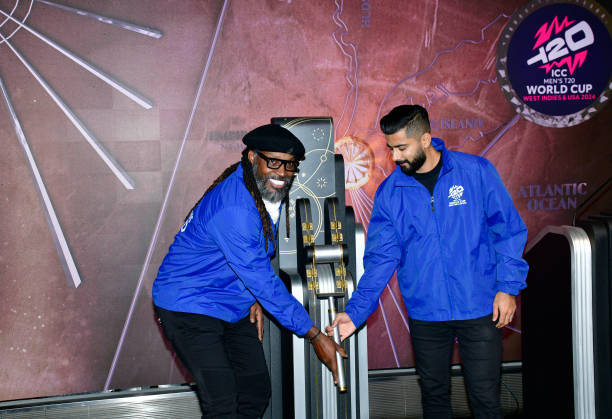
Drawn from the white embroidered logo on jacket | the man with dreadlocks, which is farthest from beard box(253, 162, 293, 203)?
the white embroidered logo on jacket

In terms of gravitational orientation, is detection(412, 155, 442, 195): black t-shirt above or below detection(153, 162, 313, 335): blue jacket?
above

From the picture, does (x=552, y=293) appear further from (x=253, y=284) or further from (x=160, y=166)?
(x=160, y=166)

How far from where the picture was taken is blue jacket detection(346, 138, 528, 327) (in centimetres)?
232

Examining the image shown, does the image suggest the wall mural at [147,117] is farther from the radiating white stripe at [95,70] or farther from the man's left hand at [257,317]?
the man's left hand at [257,317]

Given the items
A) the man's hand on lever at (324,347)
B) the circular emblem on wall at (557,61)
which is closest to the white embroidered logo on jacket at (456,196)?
the man's hand on lever at (324,347)

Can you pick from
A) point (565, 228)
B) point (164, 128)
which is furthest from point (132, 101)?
point (565, 228)

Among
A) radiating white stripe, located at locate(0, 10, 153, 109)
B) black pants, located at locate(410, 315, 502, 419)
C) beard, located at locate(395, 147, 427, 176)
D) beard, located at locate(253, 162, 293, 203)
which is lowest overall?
black pants, located at locate(410, 315, 502, 419)

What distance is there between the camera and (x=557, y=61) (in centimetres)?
384

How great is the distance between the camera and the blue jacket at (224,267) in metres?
2.17

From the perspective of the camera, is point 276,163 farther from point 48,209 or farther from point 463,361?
point 48,209

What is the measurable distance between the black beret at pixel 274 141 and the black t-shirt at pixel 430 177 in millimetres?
531

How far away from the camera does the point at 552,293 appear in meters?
2.95

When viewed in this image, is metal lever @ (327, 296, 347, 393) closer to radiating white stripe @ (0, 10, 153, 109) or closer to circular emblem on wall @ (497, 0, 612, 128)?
radiating white stripe @ (0, 10, 153, 109)

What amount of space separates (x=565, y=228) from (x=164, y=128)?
7.57 feet
